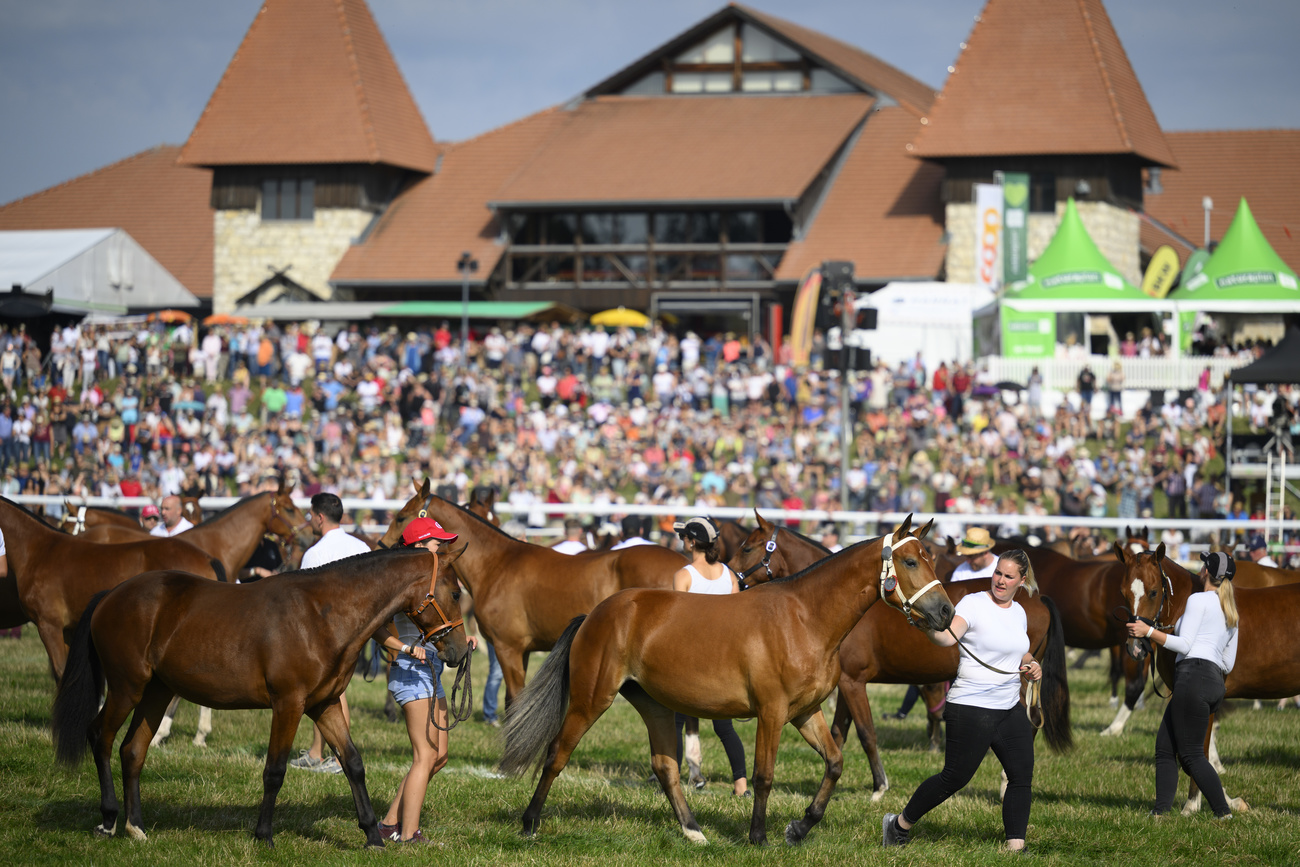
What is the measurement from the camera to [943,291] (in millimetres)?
36469

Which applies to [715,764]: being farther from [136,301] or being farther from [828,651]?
[136,301]

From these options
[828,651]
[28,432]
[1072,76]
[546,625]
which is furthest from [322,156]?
[828,651]

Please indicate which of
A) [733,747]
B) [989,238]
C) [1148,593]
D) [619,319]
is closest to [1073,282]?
[989,238]

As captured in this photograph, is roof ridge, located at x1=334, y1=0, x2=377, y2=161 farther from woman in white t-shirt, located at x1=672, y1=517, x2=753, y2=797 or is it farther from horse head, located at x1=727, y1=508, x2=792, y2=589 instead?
woman in white t-shirt, located at x1=672, y1=517, x2=753, y2=797

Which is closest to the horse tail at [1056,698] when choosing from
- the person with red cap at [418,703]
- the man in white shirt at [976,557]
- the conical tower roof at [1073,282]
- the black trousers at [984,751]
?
the man in white shirt at [976,557]

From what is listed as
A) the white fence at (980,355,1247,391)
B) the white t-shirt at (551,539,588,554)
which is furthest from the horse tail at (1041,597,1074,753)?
the white fence at (980,355,1247,391)

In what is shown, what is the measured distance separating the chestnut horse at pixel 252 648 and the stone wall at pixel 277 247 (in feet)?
130

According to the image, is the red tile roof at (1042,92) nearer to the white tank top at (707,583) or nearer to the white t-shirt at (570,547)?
the white t-shirt at (570,547)

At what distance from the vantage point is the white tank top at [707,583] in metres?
9.41

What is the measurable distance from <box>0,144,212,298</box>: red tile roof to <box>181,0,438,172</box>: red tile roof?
217 inches

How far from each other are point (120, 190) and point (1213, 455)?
47124mm

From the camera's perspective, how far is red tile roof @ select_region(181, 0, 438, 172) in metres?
47.1

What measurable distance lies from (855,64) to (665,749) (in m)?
44.9

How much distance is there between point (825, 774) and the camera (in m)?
8.09
